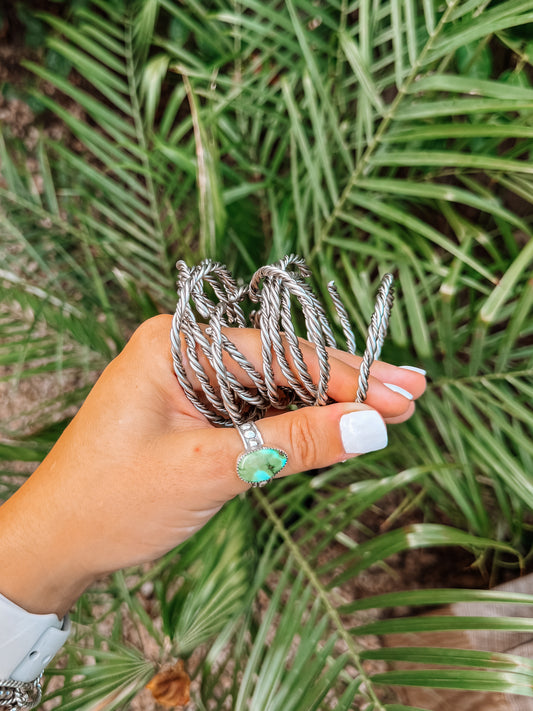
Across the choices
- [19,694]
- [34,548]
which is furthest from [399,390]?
[19,694]

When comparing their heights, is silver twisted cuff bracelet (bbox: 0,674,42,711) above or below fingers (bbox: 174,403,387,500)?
below

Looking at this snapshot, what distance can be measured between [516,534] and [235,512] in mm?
371

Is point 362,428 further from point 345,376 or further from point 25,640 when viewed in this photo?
point 25,640

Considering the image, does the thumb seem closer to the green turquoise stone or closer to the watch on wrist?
the green turquoise stone

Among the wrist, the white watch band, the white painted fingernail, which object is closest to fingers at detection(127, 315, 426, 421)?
the white painted fingernail

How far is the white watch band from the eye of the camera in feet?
1.53

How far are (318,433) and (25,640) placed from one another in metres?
0.37

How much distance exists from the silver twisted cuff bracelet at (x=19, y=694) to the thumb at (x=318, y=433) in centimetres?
34

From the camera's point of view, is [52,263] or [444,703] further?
[52,263]

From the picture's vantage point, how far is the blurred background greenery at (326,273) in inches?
19.0

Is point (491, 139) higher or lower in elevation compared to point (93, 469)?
higher

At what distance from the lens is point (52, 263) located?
84 centimetres

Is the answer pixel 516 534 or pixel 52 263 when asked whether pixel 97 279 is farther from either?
pixel 516 534

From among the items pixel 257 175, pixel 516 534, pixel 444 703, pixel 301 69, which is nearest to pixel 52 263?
pixel 257 175
